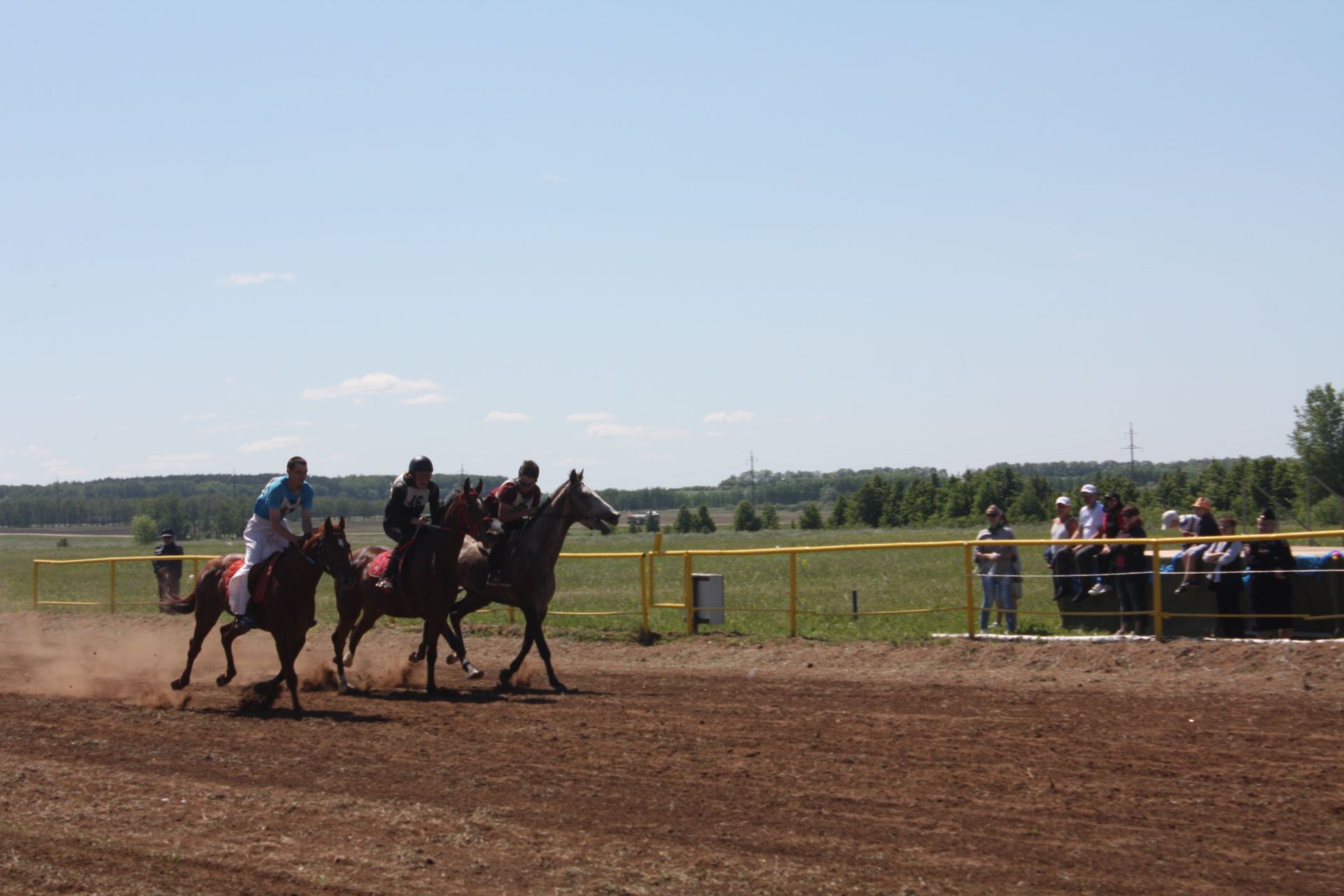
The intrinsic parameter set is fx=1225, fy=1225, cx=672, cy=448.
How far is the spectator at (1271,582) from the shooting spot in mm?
14391

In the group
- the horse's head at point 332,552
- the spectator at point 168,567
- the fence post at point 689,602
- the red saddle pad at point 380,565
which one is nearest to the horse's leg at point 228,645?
the horse's head at point 332,552

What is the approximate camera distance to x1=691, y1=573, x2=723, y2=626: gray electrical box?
1867cm

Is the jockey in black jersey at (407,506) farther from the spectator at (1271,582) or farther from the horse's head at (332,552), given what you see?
the spectator at (1271,582)

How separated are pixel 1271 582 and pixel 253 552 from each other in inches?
454

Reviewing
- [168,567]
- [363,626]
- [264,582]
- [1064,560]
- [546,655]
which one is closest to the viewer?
[264,582]

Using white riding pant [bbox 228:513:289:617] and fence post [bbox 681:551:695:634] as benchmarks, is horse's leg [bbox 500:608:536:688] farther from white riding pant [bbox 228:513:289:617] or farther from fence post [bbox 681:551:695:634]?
fence post [bbox 681:551:695:634]

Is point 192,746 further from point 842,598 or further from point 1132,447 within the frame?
point 1132,447

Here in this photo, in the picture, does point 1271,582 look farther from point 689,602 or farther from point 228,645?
point 228,645

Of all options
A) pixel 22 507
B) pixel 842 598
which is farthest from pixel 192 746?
pixel 22 507

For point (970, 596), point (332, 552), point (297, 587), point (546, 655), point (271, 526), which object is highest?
point (271, 526)

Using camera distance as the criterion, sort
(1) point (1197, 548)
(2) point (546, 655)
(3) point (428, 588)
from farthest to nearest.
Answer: (1) point (1197, 548), (2) point (546, 655), (3) point (428, 588)

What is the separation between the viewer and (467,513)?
43.9 ft

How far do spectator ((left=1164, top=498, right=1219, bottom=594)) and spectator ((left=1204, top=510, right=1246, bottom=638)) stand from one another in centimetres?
27

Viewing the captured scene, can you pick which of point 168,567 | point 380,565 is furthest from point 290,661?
point 168,567
